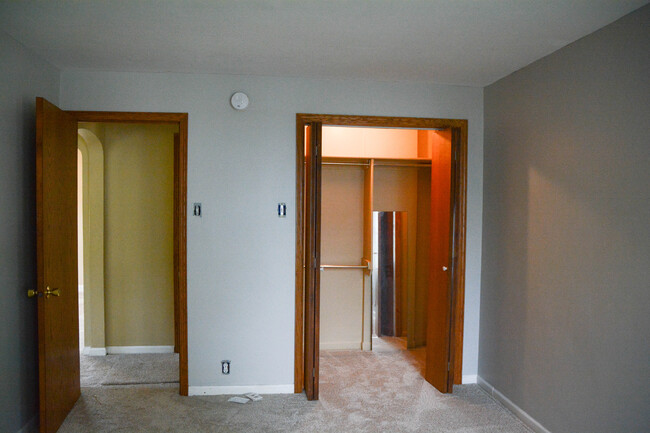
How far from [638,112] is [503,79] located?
50.6 inches

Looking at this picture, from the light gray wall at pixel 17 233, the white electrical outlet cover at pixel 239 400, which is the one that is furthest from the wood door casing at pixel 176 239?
the light gray wall at pixel 17 233

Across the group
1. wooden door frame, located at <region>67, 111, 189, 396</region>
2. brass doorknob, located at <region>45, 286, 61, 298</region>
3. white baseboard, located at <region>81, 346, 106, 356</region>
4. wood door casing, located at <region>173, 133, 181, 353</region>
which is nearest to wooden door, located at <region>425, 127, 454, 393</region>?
wooden door frame, located at <region>67, 111, 189, 396</region>

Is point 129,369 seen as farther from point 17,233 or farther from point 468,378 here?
point 468,378

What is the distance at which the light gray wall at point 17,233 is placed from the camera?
8.15ft

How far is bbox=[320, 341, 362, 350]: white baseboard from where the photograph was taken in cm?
452

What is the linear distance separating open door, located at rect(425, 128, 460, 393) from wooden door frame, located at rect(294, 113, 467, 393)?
34 millimetres

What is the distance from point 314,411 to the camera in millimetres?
3139

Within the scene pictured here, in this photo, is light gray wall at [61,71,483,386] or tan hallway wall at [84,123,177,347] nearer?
light gray wall at [61,71,483,386]

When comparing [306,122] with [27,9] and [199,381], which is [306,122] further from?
[199,381]

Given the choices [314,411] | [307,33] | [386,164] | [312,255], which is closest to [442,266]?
[312,255]

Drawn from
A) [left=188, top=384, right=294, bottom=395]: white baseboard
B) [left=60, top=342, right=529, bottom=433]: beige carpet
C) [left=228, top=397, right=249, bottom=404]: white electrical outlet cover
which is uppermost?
[left=188, top=384, right=294, bottom=395]: white baseboard

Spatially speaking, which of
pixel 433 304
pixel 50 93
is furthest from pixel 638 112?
pixel 50 93

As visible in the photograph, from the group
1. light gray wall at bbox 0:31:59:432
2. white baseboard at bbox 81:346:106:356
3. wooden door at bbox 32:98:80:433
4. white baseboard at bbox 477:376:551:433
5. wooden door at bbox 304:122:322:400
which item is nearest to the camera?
light gray wall at bbox 0:31:59:432

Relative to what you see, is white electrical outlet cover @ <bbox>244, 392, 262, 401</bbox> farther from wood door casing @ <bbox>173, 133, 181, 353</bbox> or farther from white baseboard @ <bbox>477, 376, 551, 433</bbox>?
white baseboard @ <bbox>477, 376, 551, 433</bbox>
